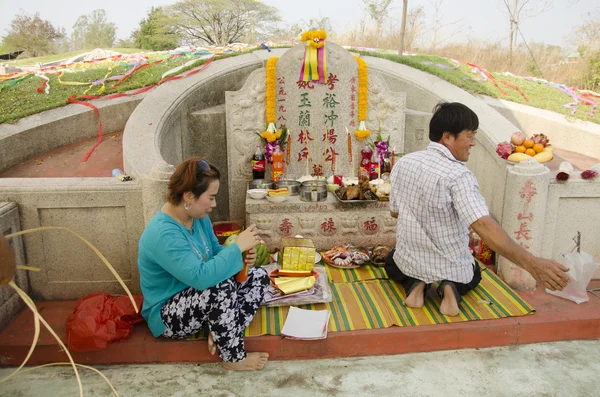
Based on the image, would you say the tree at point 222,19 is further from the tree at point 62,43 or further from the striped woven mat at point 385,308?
the striped woven mat at point 385,308

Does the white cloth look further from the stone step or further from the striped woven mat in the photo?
the stone step

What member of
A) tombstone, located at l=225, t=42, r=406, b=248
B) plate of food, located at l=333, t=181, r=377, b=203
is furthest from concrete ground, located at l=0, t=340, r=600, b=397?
tombstone, located at l=225, t=42, r=406, b=248

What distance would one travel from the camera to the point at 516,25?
1586cm

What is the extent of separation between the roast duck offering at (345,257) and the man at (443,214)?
0.65 m

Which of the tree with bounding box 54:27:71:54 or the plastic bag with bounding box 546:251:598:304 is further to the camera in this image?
the tree with bounding box 54:27:71:54

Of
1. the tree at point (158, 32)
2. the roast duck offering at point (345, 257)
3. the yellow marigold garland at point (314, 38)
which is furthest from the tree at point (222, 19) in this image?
the roast duck offering at point (345, 257)

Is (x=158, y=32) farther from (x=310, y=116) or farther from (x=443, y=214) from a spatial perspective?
(x=443, y=214)

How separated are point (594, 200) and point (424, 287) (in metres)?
1.67

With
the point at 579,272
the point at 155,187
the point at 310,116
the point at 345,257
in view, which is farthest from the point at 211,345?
the point at 310,116

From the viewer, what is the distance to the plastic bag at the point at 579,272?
3.62 metres

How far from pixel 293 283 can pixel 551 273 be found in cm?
189

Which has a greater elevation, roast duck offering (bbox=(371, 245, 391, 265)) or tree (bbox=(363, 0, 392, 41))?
tree (bbox=(363, 0, 392, 41))

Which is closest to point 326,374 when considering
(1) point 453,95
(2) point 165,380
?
(2) point 165,380

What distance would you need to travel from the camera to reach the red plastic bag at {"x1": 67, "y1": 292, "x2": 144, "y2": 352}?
294 centimetres
